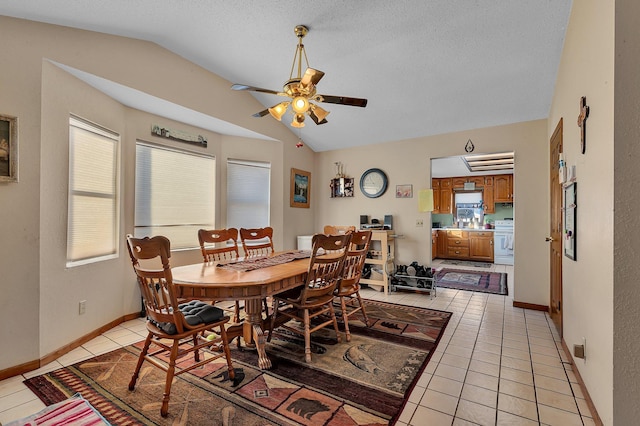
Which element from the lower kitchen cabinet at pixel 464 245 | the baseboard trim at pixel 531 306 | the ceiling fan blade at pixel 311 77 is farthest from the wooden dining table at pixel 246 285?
the lower kitchen cabinet at pixel 464 245

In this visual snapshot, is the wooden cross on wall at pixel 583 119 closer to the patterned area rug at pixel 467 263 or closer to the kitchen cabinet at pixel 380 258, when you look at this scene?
the kitchen cabinet at pixel 380 258

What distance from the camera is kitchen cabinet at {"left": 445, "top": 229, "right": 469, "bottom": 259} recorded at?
750 centimetres

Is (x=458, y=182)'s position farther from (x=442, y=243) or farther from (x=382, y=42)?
(x=382, y=42)

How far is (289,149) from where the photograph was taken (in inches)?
189

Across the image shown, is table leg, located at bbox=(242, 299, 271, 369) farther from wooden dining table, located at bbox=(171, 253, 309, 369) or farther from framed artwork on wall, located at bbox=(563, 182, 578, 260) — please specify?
framed artwork on wall, located at bbox=(563, 182, 578, 260)

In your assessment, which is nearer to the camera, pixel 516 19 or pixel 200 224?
pixel 516 19

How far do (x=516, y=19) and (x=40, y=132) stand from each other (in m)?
3.88

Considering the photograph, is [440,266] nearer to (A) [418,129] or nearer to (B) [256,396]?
(A) [418,129]

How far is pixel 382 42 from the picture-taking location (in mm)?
2730

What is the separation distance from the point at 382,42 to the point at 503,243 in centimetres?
611

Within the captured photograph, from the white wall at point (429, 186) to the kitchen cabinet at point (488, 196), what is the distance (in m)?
4.07

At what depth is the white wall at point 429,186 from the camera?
368 centimetres

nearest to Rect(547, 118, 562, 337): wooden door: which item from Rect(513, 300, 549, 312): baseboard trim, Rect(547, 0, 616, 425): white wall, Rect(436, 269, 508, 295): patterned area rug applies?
Rect(513, 300, 549, 312): baseboard trim

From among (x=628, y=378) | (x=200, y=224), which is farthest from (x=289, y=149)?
(x=628, y=378)
